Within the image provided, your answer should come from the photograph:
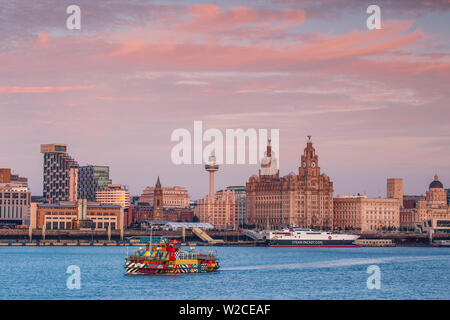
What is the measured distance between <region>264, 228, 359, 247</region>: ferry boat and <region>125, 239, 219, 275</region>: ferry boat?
11106 centimetres

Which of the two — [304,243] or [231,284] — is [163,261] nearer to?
[231,284]

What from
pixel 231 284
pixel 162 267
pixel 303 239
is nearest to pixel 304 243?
pixel 303 239

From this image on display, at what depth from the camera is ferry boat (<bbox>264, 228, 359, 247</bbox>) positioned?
18438 cm

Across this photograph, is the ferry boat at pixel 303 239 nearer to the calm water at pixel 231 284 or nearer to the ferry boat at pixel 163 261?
the calm water at pixel 231 284

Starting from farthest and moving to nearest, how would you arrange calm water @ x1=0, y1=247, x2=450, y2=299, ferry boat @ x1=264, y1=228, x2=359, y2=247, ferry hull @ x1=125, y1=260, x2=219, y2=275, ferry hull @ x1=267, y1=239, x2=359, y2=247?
ferry boat @ x1=264, y1=228, x2=359, y2=247, ferry hull @ x1=267, y1=239, x2=359, y2=247, ferry hull @ x1=125, y1=260, x2=219, y2=275, calm water @ x1=0, y1=247, x2=450, y2=299

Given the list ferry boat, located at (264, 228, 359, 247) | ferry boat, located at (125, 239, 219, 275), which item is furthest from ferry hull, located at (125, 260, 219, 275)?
ferry boat, located at (264, 228, 359, 247)

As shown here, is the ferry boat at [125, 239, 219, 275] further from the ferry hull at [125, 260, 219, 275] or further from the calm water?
the calm water

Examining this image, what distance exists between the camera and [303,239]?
186m

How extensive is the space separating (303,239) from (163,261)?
389 feet

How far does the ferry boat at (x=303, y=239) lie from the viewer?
184375mm

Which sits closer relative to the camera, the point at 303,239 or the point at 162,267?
the point at 162,267
